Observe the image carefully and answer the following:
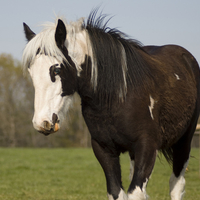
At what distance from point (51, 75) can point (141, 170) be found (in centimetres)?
137

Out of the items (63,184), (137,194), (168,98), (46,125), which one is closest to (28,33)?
(46,125)

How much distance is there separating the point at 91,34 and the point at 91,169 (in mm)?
10003

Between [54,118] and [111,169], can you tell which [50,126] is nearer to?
[54,118]

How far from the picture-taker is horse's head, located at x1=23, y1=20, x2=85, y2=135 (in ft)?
10.5

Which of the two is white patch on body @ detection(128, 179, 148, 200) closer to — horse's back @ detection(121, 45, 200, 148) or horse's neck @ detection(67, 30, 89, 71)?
horse's back @ detection(121, 45, 200, 148)

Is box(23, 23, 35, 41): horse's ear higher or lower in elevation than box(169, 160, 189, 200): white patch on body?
higher

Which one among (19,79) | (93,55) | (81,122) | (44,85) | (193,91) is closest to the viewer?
(44,85)

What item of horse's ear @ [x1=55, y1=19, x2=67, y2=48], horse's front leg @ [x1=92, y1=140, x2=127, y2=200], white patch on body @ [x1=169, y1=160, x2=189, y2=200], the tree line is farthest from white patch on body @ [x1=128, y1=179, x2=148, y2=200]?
the tree line

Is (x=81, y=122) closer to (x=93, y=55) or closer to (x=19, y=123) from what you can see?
(x=19, y=123)

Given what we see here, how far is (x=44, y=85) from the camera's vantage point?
10.6 ft

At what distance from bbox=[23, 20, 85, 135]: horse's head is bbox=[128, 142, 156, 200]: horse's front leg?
93 cm

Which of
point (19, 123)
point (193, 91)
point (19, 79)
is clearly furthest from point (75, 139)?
point (193, 91)

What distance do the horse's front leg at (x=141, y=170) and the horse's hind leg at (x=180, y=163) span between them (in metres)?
1.51

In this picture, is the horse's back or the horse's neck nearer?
the horse's neck
